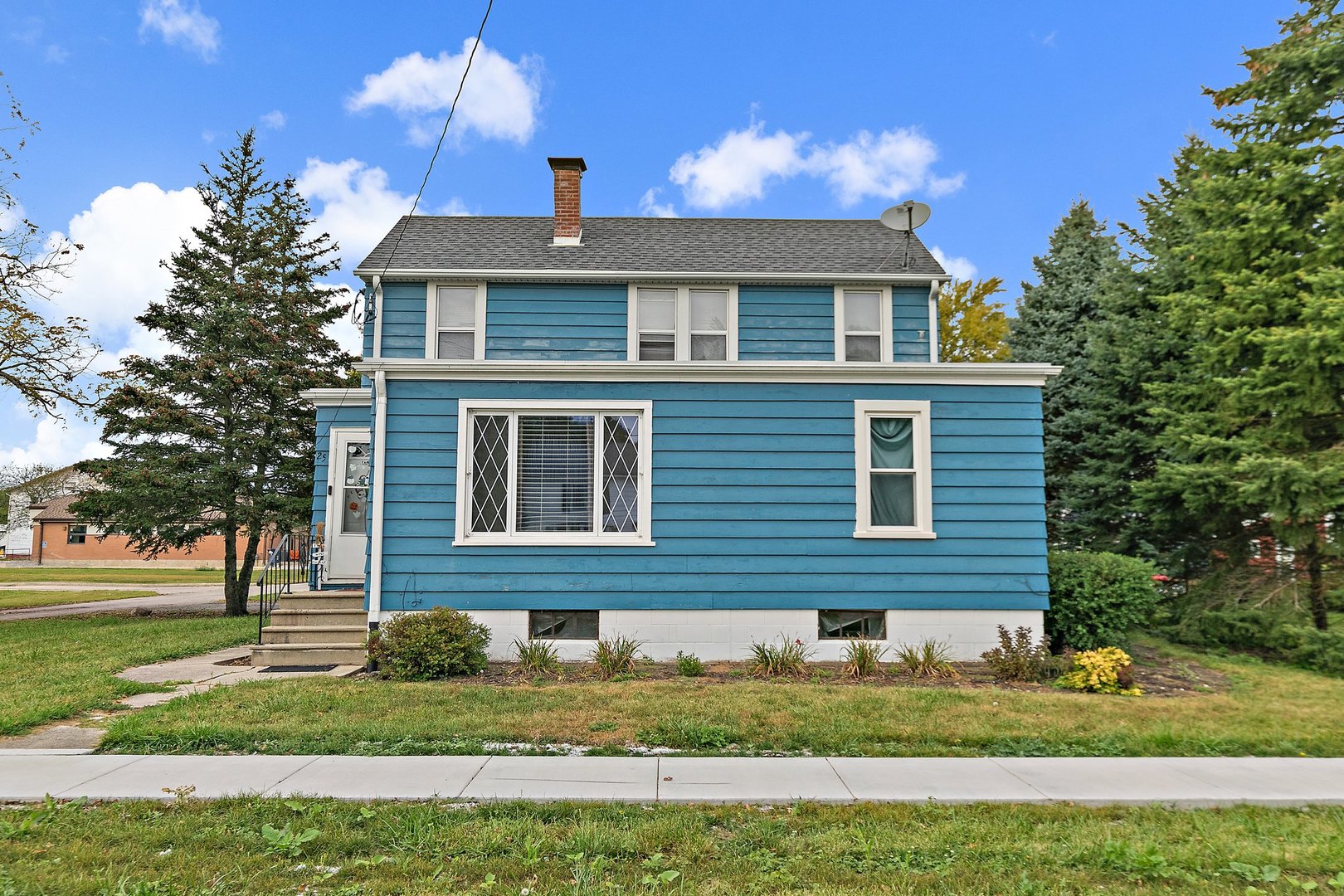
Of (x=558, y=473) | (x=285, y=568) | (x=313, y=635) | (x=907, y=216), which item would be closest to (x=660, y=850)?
(x=558, y=473)

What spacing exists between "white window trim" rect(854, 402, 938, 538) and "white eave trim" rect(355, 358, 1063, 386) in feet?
1.16

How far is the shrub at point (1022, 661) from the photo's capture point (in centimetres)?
876

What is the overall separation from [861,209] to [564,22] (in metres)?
8.99

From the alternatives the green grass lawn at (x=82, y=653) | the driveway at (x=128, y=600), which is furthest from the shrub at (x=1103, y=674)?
the driveway at (x=128, y=600)

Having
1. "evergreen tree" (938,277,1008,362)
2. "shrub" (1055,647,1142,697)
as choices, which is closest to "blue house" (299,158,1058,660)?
"shrub" (1055,647,1142,697)

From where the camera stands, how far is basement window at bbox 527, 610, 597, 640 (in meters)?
9.65

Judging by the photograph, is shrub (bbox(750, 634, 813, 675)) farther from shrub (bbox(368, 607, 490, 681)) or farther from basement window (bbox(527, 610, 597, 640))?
shrub (bbox(368, 607, 490, 681))

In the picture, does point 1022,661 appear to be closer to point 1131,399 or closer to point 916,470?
point 916,470

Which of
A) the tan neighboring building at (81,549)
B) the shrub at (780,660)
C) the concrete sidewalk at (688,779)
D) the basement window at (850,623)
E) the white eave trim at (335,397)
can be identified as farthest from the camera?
the tan neighboring building at (81,549)

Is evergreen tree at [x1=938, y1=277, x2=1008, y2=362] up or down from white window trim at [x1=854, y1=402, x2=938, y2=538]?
up

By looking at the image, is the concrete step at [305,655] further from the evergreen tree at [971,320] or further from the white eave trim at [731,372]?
the evergreen tree at [971,320]

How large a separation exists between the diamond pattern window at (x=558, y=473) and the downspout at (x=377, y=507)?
0.97 metres

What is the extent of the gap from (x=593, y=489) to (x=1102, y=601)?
20.6ft

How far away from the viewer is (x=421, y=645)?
8.52 metres
